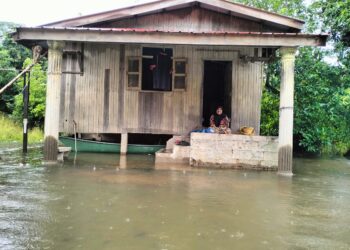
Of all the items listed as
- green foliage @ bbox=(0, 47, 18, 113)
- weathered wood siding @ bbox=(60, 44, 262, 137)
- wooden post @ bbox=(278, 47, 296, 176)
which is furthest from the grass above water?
wooden post @ bbox=(278, 47, 296, 176)

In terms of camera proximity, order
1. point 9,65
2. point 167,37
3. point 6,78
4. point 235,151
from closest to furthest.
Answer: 1. point 167,37
2. point 235,151
3. point 6,78
4. point 9,65

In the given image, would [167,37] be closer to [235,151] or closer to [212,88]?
[235,151]

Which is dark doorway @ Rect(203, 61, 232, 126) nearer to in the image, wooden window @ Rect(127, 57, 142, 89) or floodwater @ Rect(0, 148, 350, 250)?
wooden window @ Rect(127, 57, 142, 89)

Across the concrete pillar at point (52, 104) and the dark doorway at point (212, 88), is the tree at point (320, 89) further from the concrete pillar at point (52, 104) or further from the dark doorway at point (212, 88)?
the concrete pillar at point (52, 104)

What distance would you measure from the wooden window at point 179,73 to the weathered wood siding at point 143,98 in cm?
14

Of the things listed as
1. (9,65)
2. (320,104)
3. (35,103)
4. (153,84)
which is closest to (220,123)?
(153,84)

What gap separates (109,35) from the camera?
371 inches

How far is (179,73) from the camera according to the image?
12883mm

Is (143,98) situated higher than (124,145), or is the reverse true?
(143,98)

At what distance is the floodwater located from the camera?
4.21 m

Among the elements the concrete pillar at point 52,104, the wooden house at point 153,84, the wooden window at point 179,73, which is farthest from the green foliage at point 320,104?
the concrete pillar at point 52,104

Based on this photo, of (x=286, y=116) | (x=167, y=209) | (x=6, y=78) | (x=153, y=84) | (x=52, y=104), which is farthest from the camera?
(x=6, y=78)

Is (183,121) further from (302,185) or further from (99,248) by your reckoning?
(99,248)

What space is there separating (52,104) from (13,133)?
32.2 ft
